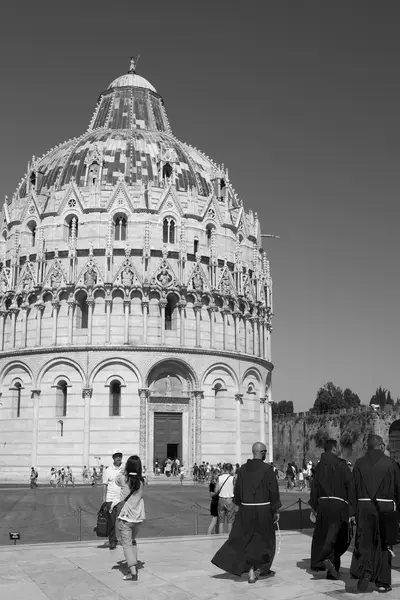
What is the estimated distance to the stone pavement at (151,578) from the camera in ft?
34.7

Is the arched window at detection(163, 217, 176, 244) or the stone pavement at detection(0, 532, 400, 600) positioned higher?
the arched window at detection(163, 217, 176, 244)

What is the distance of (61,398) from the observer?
51938 millimetres

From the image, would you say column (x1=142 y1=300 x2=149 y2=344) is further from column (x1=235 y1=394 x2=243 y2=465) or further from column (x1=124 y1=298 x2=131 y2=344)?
column (x1=235 y1=394 x2=243 y2=465)

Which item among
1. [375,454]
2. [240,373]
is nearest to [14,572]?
[375,454]

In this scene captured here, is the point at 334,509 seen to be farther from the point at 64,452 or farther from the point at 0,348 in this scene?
the point at 0,348

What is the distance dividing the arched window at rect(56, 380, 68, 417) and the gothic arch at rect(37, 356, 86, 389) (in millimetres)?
1387

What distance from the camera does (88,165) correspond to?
56.6m

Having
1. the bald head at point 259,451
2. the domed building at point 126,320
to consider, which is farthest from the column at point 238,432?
the bald head at point 259,451

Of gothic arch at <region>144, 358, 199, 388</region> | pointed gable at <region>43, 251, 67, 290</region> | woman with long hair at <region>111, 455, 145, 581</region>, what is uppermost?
pointed gable at <region>43, 251, 67, 290</region>

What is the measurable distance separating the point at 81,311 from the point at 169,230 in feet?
30.4

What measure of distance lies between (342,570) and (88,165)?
48.0m

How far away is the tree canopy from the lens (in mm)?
116250

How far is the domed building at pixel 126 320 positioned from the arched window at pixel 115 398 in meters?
0.09

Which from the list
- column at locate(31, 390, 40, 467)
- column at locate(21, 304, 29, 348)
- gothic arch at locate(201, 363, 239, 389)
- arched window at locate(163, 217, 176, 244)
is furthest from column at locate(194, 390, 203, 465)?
column at locate(21, 304, 29, 348)
